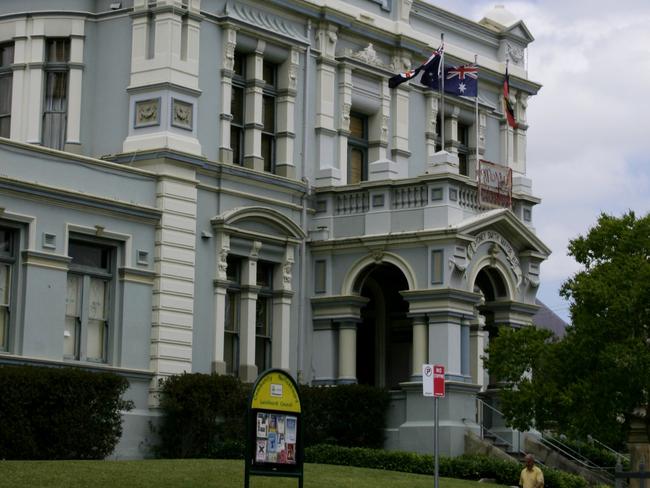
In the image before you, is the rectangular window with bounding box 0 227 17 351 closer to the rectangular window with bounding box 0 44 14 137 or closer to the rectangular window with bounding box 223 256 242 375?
the rectangular window with bounding box 0 44 14 137

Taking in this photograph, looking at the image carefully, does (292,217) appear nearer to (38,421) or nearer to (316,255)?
(316,255)

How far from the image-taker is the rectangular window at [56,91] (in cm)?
3600

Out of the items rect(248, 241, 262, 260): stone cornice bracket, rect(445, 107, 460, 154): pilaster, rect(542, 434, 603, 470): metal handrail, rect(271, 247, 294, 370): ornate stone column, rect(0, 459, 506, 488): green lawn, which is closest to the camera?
rect(0, 459, 506, 488): green lawn

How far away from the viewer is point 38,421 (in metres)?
29.5

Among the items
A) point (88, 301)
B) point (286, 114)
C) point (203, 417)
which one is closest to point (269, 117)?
point (286, 114)

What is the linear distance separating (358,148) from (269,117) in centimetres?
350

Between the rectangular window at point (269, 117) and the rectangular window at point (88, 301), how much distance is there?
619cm

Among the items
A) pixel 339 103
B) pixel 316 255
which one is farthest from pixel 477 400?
pixel 339 103

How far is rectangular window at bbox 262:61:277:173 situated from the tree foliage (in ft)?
27.8

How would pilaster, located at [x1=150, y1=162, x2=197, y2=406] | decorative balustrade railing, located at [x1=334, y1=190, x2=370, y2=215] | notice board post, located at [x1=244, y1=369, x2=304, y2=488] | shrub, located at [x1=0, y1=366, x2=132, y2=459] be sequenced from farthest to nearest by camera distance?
1. decorative balustrade railing, located at [x1=334, y1=190, x2=370, y2=215]
2. pilaster, located at [x1=150, y1=162, x2=197, y2=406]
3. shrub, located at [x1=0, y1=366, x2=132, y2=459]
4. notice board post, located at [x1=244, y1=369, x2=304, y2=488]

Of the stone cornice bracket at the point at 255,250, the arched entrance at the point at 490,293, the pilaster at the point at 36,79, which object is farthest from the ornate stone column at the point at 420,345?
the pilaster at the point at 36,79

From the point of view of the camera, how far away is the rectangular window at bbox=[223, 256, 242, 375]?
3591 cm

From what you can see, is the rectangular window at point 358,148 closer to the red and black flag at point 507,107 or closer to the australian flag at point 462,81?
the australian flag at point 462,81

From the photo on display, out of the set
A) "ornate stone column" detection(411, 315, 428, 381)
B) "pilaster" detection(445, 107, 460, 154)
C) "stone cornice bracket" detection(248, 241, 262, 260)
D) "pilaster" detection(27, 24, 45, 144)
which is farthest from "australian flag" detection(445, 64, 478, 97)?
"pilaster" detection(27, 24, 45, 144)
